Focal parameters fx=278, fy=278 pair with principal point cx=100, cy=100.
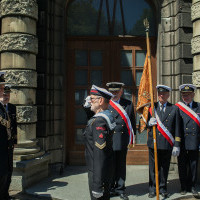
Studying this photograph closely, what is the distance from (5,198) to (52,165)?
83.9 inches

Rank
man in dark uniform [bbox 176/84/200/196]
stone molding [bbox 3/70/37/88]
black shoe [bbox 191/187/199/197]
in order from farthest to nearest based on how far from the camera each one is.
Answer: stone molding [bbox 3/70/37/88] → man in dark uniform [bbox 176/84/200/196] → black shoe [bbox 191/187/199/197]

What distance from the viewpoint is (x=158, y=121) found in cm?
468

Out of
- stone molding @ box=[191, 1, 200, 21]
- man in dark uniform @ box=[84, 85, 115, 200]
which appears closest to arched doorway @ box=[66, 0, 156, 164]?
stone molding @ box=[191, 1, 200, 21]

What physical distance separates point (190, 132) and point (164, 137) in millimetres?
564

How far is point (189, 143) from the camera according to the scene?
4.79 metres

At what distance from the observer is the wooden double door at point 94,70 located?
22.7ft

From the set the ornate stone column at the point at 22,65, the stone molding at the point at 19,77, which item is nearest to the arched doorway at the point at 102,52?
the ornate stone column at the point at 22,65

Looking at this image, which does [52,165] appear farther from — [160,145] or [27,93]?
[160,145]

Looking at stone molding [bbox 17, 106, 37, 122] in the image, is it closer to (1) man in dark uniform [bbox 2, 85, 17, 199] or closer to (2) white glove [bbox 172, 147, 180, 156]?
(1) man in dark uniform [bbox 2, 85, 17, 199]

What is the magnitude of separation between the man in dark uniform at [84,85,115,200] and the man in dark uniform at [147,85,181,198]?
1.75m

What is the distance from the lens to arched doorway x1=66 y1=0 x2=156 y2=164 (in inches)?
273

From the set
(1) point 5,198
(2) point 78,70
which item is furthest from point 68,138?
(1) point 5,198

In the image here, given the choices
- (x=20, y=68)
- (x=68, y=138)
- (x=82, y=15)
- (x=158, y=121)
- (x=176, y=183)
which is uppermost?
(x=82, y=15)

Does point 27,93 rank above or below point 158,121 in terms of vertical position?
above
